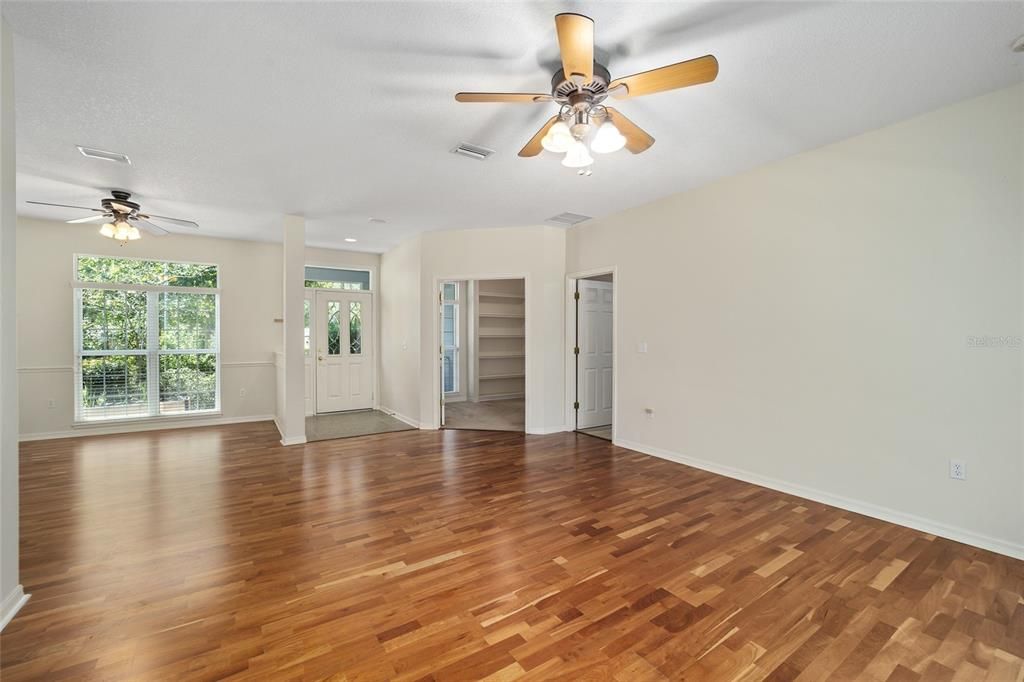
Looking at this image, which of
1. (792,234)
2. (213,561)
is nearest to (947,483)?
(792,234)

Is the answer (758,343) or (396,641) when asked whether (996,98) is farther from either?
(396,641)

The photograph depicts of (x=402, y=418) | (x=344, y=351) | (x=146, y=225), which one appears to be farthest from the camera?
(x=344, y=351)

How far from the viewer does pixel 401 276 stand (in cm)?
685

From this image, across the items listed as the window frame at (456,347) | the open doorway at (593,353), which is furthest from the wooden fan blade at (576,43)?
the window frame at (456,347)

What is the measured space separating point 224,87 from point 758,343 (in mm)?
4308

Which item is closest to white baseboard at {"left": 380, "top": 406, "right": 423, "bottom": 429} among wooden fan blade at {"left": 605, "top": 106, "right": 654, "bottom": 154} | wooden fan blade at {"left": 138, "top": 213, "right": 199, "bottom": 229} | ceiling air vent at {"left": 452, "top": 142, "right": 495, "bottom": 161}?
wooden fan blade at {"left": 138, "top": 213, "right": 199, "bottom": 229}

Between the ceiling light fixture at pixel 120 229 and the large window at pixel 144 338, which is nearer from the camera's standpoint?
the ceiling light fixture at pixel 120 229

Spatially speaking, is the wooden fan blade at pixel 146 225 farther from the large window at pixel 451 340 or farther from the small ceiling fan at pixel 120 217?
the large window at pixel 451 340

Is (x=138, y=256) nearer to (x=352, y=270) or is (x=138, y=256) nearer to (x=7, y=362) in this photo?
(x=352, y=270)

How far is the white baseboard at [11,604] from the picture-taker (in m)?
1.96

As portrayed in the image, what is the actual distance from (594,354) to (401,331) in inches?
117

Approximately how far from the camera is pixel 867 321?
10.5ft

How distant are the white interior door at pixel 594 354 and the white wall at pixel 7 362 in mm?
5019

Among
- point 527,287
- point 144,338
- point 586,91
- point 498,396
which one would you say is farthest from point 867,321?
point 144,338
